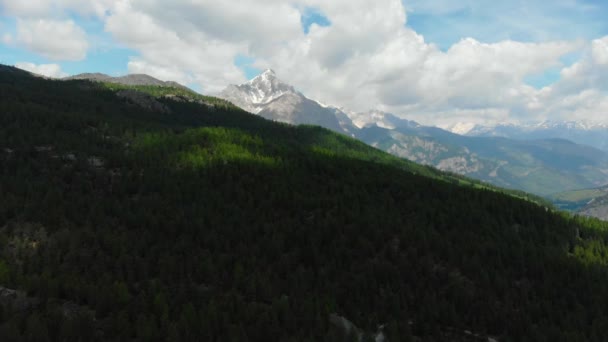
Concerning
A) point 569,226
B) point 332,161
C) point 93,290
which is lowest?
point 93,290

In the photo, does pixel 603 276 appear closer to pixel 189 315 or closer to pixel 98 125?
pixel 189 315

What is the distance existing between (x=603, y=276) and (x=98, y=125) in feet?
437

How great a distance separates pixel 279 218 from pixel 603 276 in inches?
2325

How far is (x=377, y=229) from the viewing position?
223 feet

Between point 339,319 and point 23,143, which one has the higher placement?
point 23,143

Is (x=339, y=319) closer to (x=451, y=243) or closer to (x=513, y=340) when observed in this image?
(x=513, y=340)

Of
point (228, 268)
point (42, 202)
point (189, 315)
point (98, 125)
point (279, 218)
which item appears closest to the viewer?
point (189, 315)

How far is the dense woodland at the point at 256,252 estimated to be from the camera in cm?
3153

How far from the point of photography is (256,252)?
183 ft

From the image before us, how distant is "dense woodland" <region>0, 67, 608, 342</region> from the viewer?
31531mm

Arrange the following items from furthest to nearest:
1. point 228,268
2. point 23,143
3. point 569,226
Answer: point 569,226 < point 23,143 < point 228,268

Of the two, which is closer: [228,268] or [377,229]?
[228,268]

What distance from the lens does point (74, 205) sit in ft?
186

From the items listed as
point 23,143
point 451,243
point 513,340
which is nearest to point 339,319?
point 513,340
